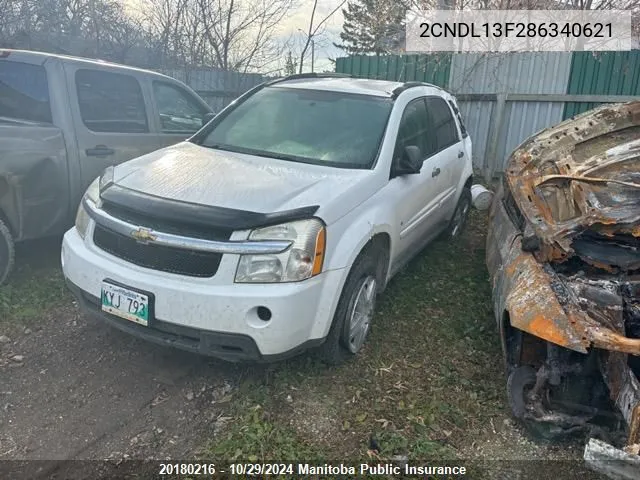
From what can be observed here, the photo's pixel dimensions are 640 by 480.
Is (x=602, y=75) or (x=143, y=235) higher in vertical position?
(x=602, y=75)

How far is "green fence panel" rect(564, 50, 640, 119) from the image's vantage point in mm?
7012

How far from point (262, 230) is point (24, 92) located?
112 inches

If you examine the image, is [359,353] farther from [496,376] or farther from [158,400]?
[158,400]

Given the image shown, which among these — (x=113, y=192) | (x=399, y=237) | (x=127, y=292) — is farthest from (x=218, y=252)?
(x=399, y=237)

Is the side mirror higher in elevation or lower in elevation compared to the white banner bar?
lower

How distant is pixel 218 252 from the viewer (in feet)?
8.73

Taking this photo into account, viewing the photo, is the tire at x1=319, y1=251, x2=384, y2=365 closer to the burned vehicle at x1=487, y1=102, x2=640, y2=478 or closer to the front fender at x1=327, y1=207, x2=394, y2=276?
the front fender at x1=327, y1=207, x2=394, y2=276

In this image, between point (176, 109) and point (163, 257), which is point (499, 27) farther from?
point (163, 257)

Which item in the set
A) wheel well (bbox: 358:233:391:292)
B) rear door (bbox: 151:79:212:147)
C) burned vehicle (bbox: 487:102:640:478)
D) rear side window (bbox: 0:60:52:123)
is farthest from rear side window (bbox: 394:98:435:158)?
rear side window (bbox: 0:60:52:123)

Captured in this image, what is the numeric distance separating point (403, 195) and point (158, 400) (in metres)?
2.18

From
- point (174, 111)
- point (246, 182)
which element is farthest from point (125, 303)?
point (174, 111)

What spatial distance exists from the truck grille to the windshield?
46.9 inches

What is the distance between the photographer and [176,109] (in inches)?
211

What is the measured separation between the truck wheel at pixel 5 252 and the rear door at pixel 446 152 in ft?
11.7
